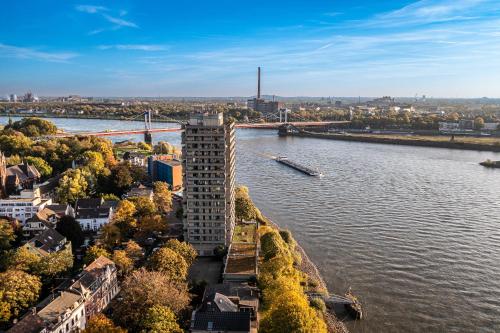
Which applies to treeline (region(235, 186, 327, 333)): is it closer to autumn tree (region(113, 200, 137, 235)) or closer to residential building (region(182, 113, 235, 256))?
residential building (region(182, 113, 235, 256))

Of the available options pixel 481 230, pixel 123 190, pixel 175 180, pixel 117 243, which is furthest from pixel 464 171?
pixel 117 243

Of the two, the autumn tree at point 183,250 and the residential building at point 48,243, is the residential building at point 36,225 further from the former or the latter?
the autumn tree at point 183,250

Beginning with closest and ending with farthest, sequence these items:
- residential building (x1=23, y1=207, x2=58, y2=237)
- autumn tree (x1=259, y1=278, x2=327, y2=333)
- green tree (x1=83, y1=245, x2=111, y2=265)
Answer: autumn tree (x1=259, y1=278, x2=327, y2=333), green tree (x1=83, y1=245, x2=111, y2=265), residential building (x1=23, y1=207, x2=58, y2=237)

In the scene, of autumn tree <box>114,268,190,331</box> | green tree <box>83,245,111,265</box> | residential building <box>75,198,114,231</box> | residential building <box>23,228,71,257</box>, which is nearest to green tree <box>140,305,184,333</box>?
autumn tree <box>114,268,190,331</box>

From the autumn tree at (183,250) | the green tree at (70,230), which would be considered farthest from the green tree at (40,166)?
the autumn tree at (183,250)

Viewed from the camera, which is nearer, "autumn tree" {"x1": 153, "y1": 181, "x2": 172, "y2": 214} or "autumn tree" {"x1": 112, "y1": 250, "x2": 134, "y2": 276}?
"autumn tree" {"x1": 112, "y1": 250, "x2": 134, "y2": 276}
